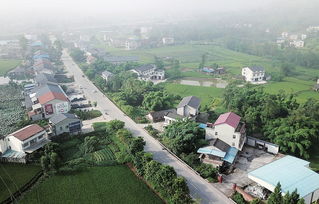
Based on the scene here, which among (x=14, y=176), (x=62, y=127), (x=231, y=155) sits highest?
(x=62, y=127)

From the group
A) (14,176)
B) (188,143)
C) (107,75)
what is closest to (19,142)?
(14,176)

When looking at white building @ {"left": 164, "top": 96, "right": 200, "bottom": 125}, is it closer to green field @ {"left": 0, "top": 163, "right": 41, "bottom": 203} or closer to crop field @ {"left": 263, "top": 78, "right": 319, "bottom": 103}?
green field @ {"left": 0, "top": 163, "right": 41, "bottom": 203}

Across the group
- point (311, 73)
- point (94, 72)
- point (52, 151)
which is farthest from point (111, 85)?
point (311, 73)

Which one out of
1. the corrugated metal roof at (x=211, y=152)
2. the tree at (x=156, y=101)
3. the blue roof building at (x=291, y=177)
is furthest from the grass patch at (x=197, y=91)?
the blue roof building at (x=291, y=177)


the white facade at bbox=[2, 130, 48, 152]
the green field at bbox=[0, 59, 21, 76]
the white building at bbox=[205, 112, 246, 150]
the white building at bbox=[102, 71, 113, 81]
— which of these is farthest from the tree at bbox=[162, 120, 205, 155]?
the green field at bbox=[0, 59, 21, 76]

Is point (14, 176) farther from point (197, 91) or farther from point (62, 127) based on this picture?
point (197, 91)

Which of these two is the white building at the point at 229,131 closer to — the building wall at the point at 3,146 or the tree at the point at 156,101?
the tree at the point at 156,101
